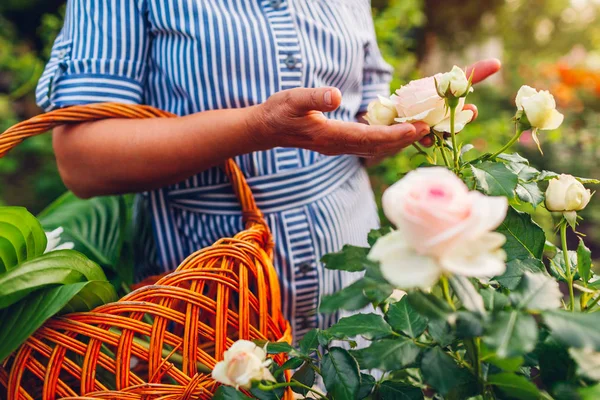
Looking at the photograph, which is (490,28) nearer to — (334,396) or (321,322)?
(321,322)

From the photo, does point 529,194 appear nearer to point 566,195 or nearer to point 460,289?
point 566,195

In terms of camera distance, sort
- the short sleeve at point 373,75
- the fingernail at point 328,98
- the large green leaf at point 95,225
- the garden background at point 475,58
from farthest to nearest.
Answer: the garden background at point 475,58, the short sleeve at point 373,75, the large green leaf at point 95,225, the fingernail at point 328,98

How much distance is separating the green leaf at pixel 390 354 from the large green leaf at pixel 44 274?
0.39 meters

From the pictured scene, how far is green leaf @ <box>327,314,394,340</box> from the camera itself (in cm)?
55

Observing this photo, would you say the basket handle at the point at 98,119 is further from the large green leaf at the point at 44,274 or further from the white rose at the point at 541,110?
the white rose at the point at 541,110

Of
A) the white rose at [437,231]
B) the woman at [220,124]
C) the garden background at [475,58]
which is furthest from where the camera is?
the garden background at [475,58]

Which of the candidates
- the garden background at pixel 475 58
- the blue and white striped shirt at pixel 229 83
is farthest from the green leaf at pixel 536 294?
the garden background at pixel 475 58

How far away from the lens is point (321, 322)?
3.59ft

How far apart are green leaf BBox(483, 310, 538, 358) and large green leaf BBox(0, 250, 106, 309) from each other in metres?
0.50

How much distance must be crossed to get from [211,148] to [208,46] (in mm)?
199

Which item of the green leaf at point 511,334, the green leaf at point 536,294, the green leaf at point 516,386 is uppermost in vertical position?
the green leaf at point 511,334

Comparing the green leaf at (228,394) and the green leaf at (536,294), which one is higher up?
the green leaf at (536,294)

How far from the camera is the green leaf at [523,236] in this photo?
0.62m

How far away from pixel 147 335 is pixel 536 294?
459 mm
